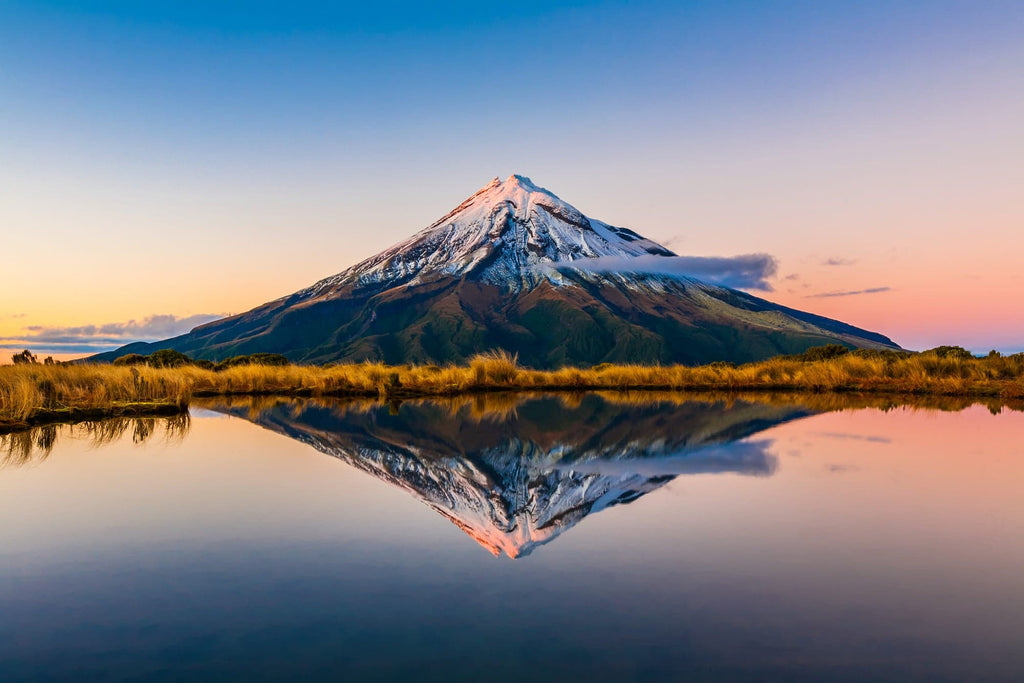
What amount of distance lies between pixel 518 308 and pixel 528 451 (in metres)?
163

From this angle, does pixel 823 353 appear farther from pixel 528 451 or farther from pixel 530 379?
pixel 528 451

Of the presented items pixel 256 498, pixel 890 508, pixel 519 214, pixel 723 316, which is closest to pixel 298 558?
pixel 256 498

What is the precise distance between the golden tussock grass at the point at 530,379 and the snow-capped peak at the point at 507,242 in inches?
5794

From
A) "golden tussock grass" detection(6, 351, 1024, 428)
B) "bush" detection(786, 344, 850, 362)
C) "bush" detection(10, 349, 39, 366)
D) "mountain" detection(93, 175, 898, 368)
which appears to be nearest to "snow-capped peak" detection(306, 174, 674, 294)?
"mountain" detection(93, 175, 898, 368)

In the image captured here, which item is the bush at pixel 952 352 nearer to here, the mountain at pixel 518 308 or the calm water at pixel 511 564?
the calm water at pixel 511 564

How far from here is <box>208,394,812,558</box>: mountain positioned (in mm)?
5867

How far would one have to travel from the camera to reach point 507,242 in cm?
18550

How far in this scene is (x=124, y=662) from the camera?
2.94 m

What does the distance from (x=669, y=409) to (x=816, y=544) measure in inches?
436

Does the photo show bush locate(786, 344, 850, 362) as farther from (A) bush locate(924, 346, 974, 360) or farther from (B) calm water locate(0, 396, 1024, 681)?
(B) calm water locate(0, 396, 1024, 681)

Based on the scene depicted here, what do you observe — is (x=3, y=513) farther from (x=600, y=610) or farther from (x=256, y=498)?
(x=600, y=610)

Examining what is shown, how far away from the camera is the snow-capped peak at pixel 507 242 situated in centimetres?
17875

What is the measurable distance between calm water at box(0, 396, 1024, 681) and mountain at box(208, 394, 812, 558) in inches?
2.6

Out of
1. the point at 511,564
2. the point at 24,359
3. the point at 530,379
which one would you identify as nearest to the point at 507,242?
the point at 530,379
